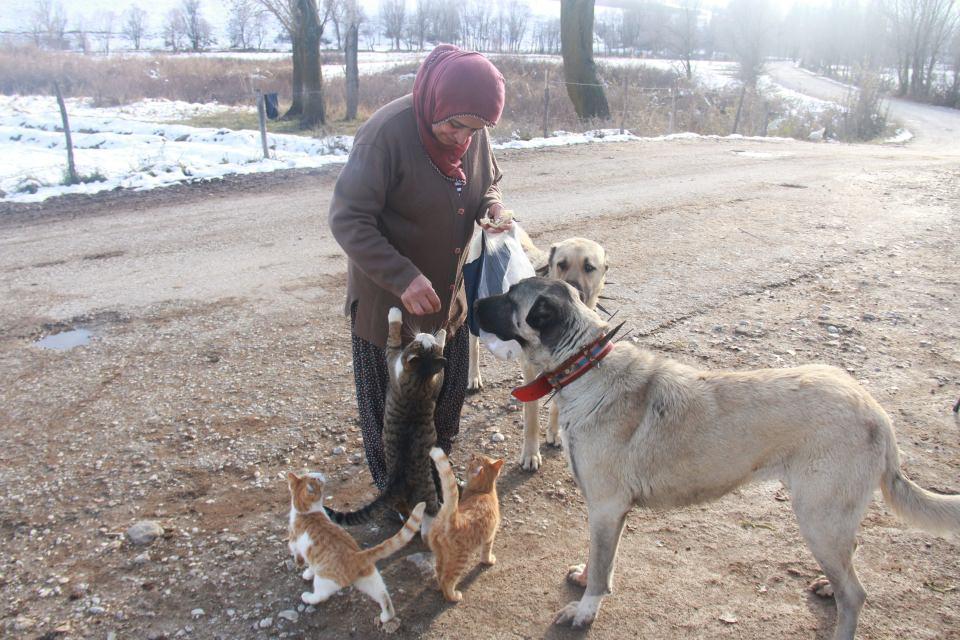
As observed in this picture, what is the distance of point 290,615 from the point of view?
3.07 m

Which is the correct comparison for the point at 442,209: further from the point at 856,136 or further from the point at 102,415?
the point at 856,136

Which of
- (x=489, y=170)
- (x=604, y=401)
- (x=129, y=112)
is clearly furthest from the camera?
(x=129, y=112)

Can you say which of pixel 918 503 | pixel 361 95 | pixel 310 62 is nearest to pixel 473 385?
pixel 918 503

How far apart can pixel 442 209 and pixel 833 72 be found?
80772 millimetres

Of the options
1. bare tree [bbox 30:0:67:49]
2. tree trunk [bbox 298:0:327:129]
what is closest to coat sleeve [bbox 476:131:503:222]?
tree trunk [bbox 298:0:327:129]

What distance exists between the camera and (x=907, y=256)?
8.52 metres

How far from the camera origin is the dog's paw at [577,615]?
3.13m

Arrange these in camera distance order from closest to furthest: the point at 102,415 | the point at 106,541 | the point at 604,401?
the point at 604,401
the point at 106,541
the point at 102,415

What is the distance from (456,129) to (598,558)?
7.04 feet

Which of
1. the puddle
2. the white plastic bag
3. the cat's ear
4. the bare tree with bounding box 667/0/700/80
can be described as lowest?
the puddle

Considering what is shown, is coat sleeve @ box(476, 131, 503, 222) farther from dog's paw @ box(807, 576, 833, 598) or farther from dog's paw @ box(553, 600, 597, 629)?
dog's paw @ box(807, 576, 833, 598)

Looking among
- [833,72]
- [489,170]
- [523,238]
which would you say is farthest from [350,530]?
[833,72]

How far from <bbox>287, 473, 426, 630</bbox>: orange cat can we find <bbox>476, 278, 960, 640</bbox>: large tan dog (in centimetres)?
87

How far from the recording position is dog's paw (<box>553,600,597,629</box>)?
3.13m
